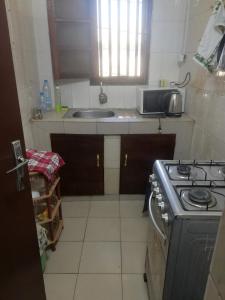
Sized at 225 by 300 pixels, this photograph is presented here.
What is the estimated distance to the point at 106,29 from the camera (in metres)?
2.23

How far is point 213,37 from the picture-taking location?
1.41m

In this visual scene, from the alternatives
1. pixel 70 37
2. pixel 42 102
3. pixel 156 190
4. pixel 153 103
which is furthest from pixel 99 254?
pixel 70 37

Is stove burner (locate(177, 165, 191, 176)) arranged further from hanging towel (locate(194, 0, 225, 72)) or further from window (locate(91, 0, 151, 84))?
window (locate(91, 0, 151, 84))

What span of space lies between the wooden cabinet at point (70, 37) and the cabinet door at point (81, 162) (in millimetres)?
651

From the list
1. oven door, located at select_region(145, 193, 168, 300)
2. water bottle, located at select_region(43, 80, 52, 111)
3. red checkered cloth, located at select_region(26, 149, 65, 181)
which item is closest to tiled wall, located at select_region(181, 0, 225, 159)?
oven door, located at select_region(145, 193, 168, 300)

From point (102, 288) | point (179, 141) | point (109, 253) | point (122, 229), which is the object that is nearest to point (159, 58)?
point (179, 141)

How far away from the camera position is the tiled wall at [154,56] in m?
2.22

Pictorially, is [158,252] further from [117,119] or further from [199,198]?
[117,119]

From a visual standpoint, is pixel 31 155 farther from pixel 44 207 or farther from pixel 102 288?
pixel 102 288

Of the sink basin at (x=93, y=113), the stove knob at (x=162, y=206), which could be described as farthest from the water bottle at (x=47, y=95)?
the stove knob at (x=162, y=206)

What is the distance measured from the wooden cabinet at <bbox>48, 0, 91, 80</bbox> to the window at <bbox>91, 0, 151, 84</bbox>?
4.6 inches

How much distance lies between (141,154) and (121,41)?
118 centimetres

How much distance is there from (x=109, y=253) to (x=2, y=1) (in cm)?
168

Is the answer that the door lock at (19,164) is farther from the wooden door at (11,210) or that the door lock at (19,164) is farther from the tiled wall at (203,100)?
the tiled wall at (203,100)
